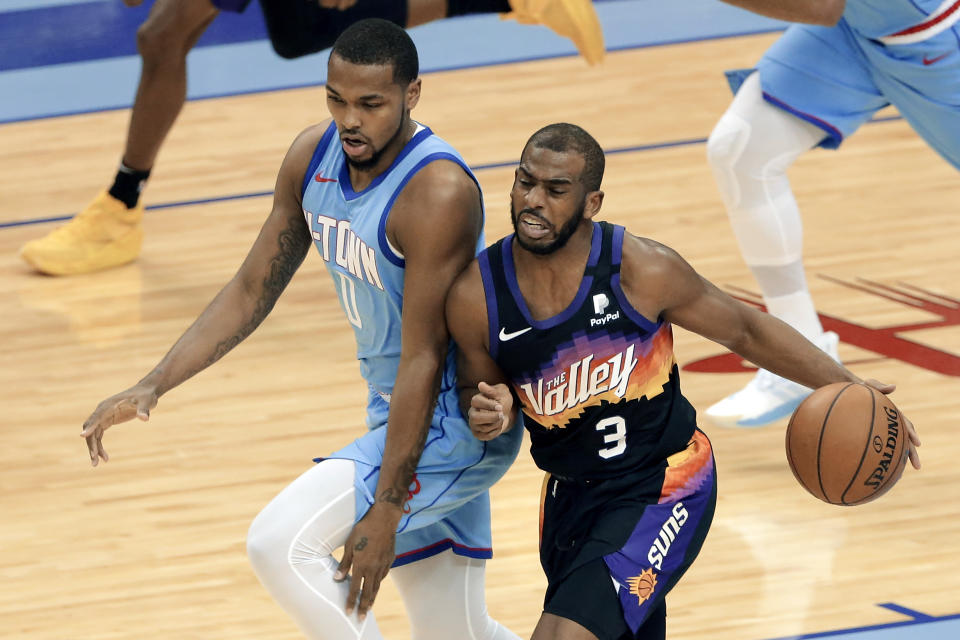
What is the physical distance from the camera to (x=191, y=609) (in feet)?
12.2

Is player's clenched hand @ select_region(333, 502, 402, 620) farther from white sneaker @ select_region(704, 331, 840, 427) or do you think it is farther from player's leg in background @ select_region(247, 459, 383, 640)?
white sneaker @ select_region(704, 331, 840, 427)

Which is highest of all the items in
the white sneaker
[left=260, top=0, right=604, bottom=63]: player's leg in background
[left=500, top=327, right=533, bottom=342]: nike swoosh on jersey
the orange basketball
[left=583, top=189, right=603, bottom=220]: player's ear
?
[left=583, top=189, right=603, bottom=220]: player's ear

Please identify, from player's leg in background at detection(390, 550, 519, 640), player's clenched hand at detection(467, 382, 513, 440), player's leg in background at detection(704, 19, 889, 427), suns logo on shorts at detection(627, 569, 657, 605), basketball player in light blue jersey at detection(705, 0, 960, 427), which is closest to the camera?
player's clenched hand at detection(467, 382, 513, 440)

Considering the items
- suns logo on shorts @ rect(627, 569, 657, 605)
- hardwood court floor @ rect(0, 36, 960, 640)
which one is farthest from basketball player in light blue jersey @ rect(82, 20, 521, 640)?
hardwood court floor @ rect(0, 36, 960, 640)

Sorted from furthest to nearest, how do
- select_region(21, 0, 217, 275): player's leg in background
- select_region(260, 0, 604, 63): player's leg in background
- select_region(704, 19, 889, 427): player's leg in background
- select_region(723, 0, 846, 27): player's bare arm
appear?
select_region(21, 0, 217, 275): player's leg in background
select_region(260, 0, 604, 63): player's leg in background
select_region(704, 19, 889, 427): player's leg in background
select_region(723, 0, 846, 27): player's bare arm

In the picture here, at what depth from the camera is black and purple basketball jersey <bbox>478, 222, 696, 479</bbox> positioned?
273cm

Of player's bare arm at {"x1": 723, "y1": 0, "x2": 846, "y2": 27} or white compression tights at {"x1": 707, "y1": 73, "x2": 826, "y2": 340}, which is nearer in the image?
player's bare arm at {"x1": 723, "y1": 0, "x2": 846, "y2": 27}

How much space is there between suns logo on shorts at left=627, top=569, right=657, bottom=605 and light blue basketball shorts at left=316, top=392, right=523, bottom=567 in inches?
14.5

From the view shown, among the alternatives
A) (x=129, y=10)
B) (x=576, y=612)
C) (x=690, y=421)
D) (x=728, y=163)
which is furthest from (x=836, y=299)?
(x=129, y=10)

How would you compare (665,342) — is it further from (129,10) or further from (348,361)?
(129,10)

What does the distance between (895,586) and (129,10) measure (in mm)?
7307

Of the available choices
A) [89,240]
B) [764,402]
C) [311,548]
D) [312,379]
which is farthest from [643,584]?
[89,240]

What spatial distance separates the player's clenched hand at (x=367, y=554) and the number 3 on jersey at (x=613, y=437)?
0.41m

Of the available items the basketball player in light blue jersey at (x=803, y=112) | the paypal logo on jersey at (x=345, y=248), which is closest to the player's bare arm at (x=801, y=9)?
the basketball player in light blue jersey at (x=803, y=112)
